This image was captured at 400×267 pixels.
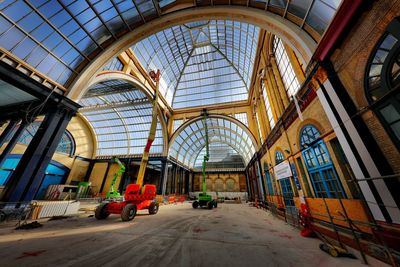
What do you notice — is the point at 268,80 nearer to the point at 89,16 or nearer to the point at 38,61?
the point at 89,16

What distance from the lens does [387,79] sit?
3.79 meters

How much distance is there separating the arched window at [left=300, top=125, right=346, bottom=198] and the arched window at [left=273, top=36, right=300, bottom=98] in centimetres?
351

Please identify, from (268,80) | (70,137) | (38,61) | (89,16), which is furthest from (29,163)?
(70,137)

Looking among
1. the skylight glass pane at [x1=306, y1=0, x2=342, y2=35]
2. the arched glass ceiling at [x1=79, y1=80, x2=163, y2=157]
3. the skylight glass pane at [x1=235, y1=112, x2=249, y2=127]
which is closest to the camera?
the skylight glass pane at [x1=306, y1=0, x2=342, y2=35]

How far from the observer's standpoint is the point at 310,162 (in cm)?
779

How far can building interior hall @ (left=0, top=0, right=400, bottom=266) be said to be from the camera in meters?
3.70

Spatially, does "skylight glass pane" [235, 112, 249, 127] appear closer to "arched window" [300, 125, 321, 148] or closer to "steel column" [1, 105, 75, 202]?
"arched window" [300, 125, 321, 148]

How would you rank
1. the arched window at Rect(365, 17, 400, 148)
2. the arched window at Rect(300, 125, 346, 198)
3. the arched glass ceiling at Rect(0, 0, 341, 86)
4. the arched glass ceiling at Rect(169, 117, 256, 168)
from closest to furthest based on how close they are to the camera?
1. the arched window at Rect(365, 17, 400, 148)
2. the arched window at Rect(300, 125, 346, 198)
3. the arched glass ceiling at Rect(0, 0, 341, 86)
4. the arched glass ceiling at Rect(169, 117, 256, 168)

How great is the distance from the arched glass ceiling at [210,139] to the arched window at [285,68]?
48.9ft

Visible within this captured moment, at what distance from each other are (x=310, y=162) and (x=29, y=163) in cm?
1653

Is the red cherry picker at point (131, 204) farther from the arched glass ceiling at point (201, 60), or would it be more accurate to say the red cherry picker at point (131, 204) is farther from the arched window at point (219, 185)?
the arched window at point (219, 185)

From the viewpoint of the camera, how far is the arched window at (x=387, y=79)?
357 centimetres

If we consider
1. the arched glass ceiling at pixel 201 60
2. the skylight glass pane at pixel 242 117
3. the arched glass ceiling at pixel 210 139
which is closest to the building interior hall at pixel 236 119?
the arched glass ceiling at pixel 201 60

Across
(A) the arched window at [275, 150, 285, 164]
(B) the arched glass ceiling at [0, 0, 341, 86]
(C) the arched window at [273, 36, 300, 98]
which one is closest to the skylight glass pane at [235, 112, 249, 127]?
(A) the arched window at [275, 150, 285, 164]
